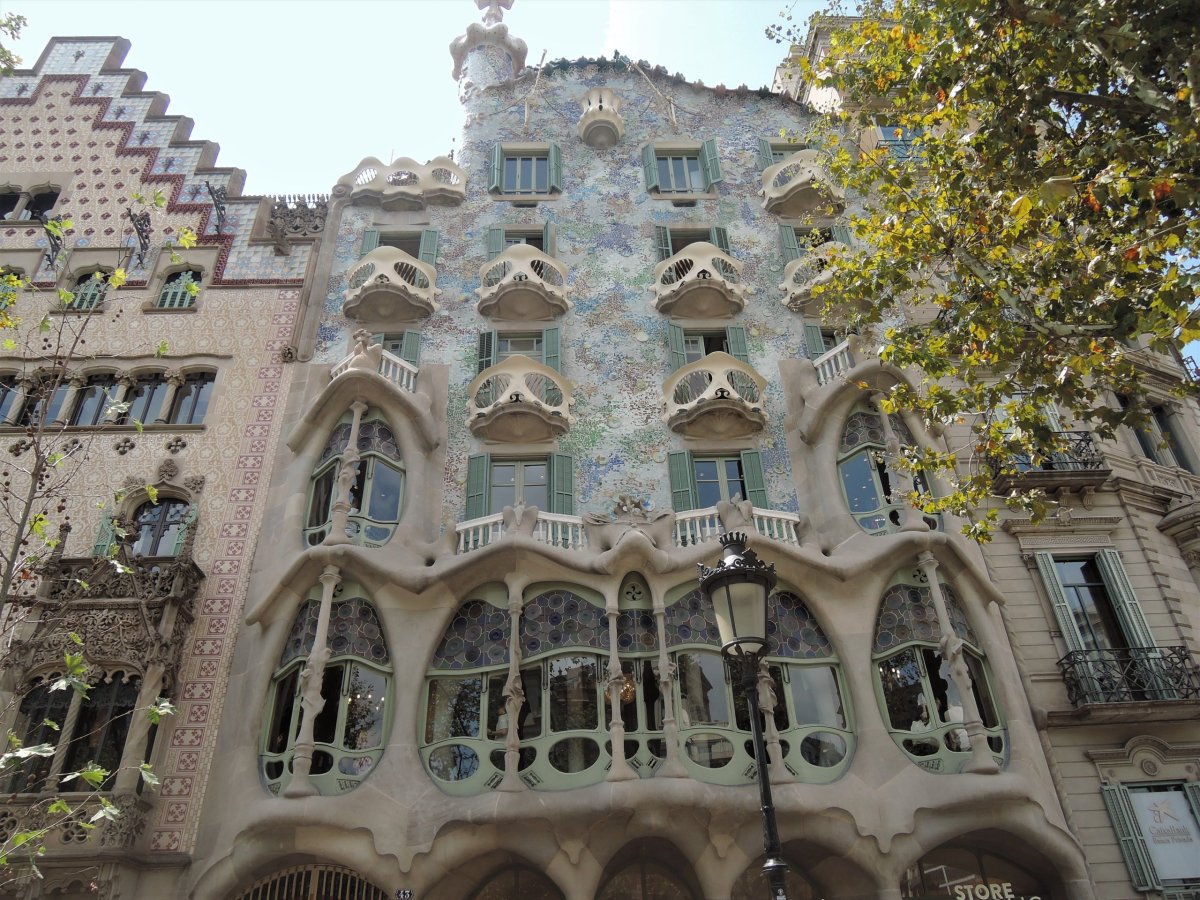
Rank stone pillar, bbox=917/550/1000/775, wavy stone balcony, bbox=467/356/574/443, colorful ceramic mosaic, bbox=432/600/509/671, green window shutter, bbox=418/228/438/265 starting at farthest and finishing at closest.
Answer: green window shutter, bbox=418/228/438/265, wavy stone balcony, bbox=467/356/574/443, colorful ceramic mosaic, bbox=432/600/509/671, stone pillar, bbox=917/550/1000/775

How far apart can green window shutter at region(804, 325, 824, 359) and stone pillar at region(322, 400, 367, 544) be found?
9232mm

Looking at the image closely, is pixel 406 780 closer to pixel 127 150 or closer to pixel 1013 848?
pixel 1013 848

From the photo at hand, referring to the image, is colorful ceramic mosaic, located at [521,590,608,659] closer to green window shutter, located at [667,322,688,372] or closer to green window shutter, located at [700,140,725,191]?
green window shutter, located at [667,322,688,372]

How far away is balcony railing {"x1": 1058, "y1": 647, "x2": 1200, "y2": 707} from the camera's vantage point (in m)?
14.9

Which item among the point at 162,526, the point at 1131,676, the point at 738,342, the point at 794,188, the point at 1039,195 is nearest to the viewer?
the point at 1039,195

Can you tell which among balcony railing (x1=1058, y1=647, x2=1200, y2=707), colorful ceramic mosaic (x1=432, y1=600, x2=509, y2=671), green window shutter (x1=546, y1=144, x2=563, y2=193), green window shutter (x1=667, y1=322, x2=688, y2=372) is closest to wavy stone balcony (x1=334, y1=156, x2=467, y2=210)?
green window shutter (x1=546, y1=144, x2=563, y2=193)

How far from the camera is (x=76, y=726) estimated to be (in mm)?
14367

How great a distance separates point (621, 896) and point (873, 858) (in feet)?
12.3

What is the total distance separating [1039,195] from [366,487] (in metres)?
11.4

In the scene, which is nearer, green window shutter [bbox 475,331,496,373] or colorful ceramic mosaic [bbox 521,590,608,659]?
colorful ceramic mosaic [bbox 521,590,608,659]

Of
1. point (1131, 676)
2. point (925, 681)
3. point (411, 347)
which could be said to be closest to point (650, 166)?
point (411, 347)

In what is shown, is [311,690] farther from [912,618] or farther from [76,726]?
[912,618]

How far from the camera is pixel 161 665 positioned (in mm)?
14586

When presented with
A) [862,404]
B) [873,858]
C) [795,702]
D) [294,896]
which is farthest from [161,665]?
[862,404]
